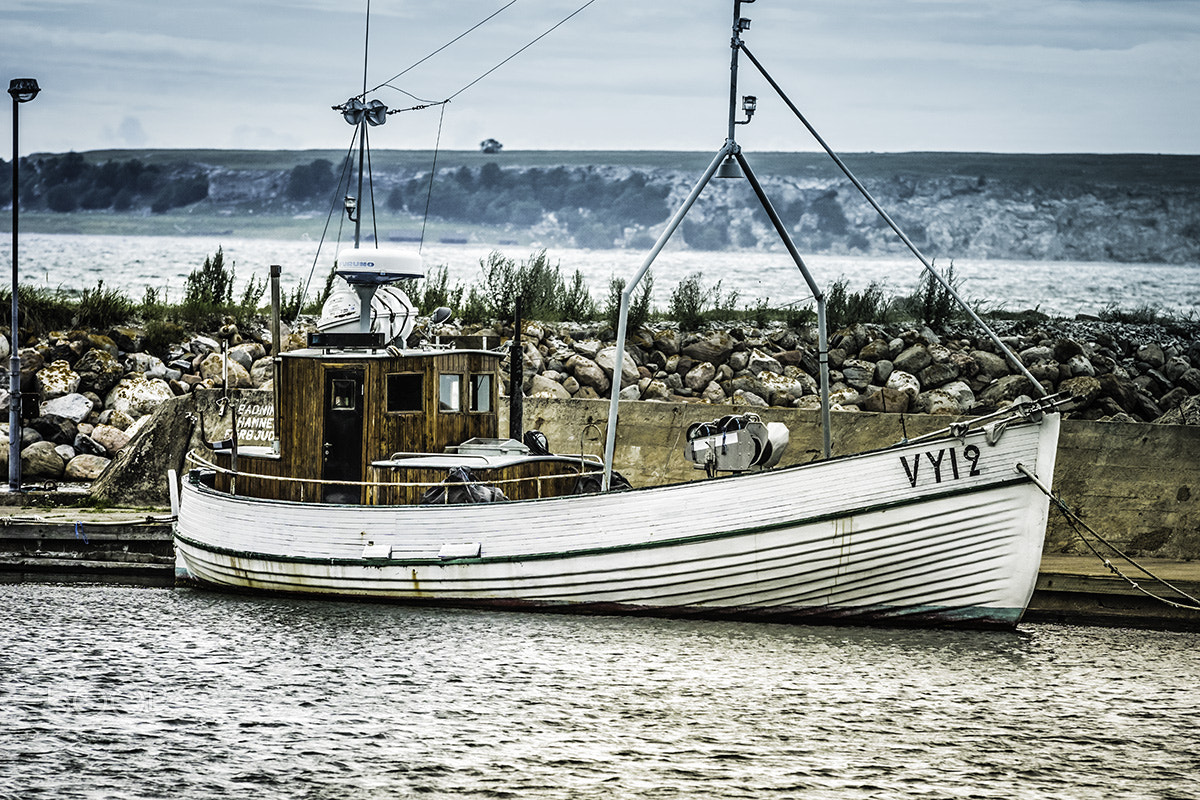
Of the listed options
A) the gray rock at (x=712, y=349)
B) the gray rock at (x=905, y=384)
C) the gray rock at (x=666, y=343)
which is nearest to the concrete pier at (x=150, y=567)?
the gray rock at (x=905, y=384)

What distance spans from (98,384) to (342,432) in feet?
38.6

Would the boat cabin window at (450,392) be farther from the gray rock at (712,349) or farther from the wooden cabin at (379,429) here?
A: the gray rock at (712,349)

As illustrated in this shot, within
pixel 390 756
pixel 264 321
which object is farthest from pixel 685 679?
pixel 264 321

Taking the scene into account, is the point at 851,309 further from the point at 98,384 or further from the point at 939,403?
the point at 98,384

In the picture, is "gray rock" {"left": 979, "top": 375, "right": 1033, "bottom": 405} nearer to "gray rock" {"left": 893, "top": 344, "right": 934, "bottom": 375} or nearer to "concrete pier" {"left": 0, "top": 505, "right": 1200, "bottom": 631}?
"gray rock" {"left": 893, "top": 344, "right": 934, "bottom": 375}

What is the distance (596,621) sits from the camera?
40.9ft

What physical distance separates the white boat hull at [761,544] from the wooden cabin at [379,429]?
24.5 inches

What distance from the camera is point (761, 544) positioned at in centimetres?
1194

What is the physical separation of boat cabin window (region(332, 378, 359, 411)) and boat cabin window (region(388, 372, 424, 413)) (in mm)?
368

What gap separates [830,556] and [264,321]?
20255 mm

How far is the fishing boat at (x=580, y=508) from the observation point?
A: 11656 mm

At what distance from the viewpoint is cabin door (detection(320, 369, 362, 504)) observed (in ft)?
45.3

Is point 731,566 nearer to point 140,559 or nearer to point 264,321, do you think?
point 140,559

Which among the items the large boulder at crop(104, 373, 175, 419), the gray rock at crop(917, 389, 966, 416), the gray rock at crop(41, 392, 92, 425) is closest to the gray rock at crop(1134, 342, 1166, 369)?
the gray rock at crop(917, 389, 966, 416)
